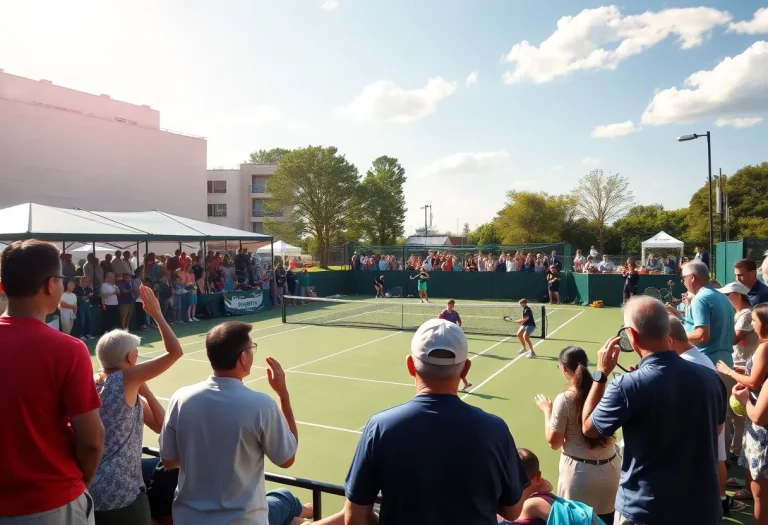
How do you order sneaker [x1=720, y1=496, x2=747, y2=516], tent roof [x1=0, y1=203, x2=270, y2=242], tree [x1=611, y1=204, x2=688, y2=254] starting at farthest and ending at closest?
tree [x1=611, y1=204, x2=688, y2=254] → tent roof [x1=0, y1=203, x2=270, y2=242] → sneaker [x1=720, y1=496, x2=747, y2=516]

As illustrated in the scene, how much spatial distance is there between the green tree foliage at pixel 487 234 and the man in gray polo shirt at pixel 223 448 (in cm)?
6155

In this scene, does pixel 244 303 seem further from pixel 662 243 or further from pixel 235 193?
pixel 235 193

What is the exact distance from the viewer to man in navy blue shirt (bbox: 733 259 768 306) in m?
6.73

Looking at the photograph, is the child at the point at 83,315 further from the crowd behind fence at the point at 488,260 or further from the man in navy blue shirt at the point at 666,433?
the man in navy blue shirt at the point at 666,433

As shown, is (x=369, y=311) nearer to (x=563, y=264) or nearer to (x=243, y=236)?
(x=243, y=236)

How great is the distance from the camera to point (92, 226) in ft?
61.4

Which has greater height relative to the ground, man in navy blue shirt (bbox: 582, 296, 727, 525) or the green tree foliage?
the green tree foliage

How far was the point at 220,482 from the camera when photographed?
295 centimetres

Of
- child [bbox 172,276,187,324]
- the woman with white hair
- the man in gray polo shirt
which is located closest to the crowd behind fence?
child [bbox 172,276,187,324]

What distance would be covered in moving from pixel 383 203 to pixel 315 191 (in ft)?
35.4

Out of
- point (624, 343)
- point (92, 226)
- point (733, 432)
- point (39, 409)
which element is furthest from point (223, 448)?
point (92, 226)

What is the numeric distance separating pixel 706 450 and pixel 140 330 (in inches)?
751

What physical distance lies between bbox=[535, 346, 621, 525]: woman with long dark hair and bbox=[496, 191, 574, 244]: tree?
174 feet

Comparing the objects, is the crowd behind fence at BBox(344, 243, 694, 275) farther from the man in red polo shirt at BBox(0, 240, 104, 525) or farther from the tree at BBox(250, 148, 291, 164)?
the tree at BBox(250, 148, 291, 164)
